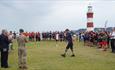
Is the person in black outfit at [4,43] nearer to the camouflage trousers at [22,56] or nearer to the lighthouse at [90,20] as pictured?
the camouflage trousers at [22,56]

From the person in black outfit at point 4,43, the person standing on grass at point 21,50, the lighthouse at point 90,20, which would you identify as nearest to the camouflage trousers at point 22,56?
the person standing on grass at point 21,50

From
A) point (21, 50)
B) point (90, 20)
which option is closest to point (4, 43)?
point (21, 50)

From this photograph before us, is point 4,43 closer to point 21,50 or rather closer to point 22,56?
point 21,50

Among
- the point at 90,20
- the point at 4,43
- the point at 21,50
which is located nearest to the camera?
the point at 21,50

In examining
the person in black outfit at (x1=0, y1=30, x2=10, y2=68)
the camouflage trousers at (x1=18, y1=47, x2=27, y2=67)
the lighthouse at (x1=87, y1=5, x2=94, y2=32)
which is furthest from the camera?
the lighthouse at (x1=87, y1=5, x2=94, y2=32)

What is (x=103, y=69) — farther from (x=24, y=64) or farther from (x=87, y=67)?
(x=24, y=64)

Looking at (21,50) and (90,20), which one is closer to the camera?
(21,50)

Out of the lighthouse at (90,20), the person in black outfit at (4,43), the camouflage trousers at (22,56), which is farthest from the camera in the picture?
the lighthouse at (90,20)

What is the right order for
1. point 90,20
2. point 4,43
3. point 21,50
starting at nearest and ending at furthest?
point 21,50 → point 4,43 → point 90,20

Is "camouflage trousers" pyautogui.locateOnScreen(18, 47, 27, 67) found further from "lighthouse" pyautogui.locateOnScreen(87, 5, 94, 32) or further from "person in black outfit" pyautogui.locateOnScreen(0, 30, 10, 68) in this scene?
"lighthouse" pyautogui.locateOnScreen(87, 5, 94, 32)

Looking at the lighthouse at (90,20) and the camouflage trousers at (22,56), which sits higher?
the lighthouse at (90,20)

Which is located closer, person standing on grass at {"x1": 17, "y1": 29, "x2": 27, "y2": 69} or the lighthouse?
person standing on grass at {"x1": 17, "y1": 29, "x2": 27, "y2": 69}

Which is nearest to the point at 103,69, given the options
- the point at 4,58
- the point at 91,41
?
the point at 4,58

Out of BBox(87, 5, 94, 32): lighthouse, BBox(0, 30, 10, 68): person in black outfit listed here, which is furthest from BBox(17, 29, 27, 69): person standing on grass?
→ BBox(87, 5, 94, 32): lighthouse
